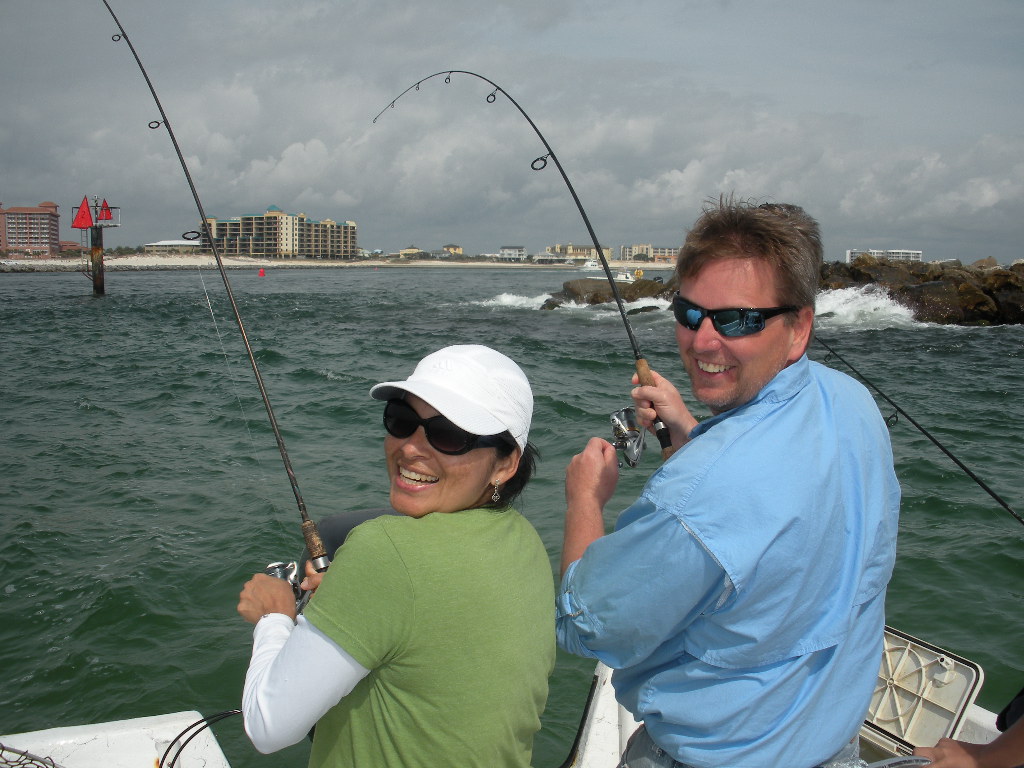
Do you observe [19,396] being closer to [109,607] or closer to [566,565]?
[109,607]

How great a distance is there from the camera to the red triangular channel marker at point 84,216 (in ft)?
106

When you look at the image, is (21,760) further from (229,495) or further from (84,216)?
(84,216)

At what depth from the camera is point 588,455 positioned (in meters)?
2.10

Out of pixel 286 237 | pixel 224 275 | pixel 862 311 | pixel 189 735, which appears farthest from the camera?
pixel 286 237

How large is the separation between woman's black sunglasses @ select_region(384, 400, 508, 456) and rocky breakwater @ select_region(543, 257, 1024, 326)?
24.0 metres

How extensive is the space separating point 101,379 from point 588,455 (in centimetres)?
1324

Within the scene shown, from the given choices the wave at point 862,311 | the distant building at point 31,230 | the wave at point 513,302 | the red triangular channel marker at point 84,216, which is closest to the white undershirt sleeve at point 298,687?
the wave at point 862,311

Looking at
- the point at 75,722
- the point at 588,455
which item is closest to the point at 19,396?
the point at 75,722

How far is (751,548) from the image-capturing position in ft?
4.57

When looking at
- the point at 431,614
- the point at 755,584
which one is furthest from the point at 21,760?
the point at 755,584

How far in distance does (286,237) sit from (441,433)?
84.0 meters

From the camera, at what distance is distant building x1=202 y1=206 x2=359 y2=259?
160ft

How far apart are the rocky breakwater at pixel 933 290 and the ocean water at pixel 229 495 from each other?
23.5 feet

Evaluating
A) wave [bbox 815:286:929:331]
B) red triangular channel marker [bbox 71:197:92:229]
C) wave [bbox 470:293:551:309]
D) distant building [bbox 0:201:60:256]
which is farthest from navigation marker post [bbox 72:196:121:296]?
distant building [bbox 0:201:60:256]
